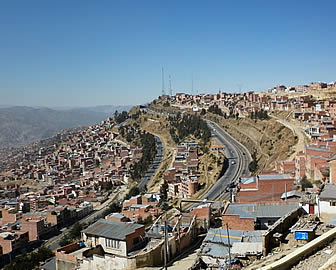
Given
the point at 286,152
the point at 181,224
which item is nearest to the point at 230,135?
the point at 286,152

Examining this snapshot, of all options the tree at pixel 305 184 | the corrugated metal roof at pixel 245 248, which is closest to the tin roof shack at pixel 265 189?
the tree at pixel 305 184

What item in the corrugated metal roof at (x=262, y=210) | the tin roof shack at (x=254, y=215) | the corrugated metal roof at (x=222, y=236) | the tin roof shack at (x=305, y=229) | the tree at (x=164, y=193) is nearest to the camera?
the tin roof shack at (x=305, y=229)

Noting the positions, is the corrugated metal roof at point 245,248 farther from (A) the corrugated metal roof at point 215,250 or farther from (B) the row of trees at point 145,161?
(B) the row of trees at point 145,161

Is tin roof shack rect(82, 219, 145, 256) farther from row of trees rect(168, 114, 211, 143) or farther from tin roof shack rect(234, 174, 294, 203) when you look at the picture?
row of trees rect(168, 114, 211, 143)

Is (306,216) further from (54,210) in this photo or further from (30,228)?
(54,210)

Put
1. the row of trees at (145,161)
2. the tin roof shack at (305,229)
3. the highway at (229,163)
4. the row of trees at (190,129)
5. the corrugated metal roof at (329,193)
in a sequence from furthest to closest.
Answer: the row of trees at (190,129)
the row of trees at (145,161)
the highway at (229,163)
the corrugated metal roof at (329,193)
the tin roof shack at (305,229)

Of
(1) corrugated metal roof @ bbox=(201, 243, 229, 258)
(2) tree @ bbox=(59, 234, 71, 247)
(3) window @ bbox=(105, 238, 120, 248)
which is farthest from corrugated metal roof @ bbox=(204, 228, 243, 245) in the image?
(2) tree @ bbox=(59, 234, 71, 247)
